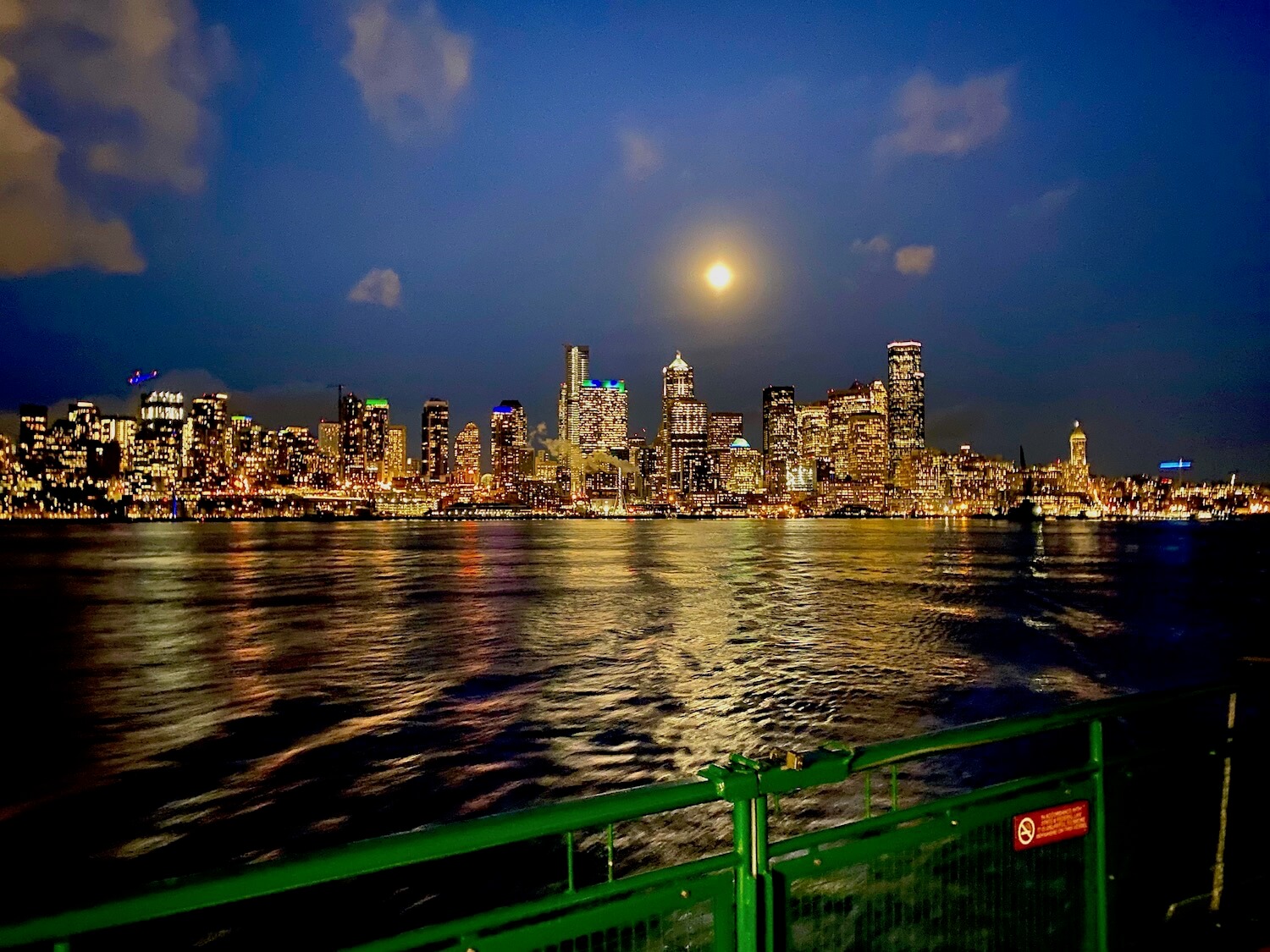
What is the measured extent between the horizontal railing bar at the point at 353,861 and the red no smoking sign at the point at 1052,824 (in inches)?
68.9

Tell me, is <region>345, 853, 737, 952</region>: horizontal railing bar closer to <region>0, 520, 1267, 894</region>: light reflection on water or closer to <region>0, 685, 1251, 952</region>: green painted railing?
<region>0, 685, 1251, 952</region>: green painted railing

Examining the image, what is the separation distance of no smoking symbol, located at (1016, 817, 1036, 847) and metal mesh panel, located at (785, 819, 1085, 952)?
0.18 ft

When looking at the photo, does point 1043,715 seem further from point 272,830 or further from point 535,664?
point 535,664

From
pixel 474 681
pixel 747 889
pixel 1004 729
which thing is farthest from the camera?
pixel 474 681

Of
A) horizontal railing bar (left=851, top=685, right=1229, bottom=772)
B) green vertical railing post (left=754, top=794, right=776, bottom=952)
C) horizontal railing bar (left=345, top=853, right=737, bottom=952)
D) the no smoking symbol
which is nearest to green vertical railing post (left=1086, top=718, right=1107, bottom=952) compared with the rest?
horizontal railing bar (left=851, top=685, right=1229, bottom=772)

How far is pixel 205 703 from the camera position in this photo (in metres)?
17.1

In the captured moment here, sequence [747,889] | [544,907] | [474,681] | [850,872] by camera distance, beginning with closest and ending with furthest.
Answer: [544,907], [747,889], [850,872], [474,681]

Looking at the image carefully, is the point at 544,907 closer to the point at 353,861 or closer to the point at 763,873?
the point at 353,861

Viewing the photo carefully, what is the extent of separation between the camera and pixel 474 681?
18922 mm

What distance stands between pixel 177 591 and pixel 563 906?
47.0 metres

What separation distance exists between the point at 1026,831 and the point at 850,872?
3.11 feet

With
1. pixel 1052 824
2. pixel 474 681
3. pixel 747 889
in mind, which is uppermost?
pixel 747 889

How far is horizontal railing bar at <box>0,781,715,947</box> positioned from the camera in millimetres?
1994

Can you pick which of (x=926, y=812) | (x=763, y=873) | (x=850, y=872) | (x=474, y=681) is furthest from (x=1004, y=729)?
(x=474, y=681)
